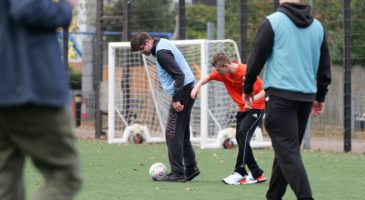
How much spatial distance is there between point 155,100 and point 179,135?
767 cm

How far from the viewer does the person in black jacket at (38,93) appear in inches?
192

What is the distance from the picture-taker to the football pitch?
31.9 ft

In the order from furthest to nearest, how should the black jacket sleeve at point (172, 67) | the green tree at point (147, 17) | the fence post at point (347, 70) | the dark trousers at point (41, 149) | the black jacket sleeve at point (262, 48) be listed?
the green tree at point (147, 17) < the fence post at point (347, 70) < the black jacket sleeve at point (172, 67) < the black jacket sleeve at point (262, 48) < the dark trousers at point (41, 149)

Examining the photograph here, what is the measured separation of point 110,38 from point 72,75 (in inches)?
131

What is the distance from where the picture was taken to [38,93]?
490 centimetres

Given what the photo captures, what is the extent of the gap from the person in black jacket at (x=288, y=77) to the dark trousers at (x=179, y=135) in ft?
12.0

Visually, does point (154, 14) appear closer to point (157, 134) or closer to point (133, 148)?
point (157, 134)

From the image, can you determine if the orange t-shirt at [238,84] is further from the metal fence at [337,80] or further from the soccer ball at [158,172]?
the metal fence at [337,80]

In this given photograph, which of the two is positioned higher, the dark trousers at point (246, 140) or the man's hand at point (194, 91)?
the man's hand at point (194, 91)

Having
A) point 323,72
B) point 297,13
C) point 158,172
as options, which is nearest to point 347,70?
point 158,172

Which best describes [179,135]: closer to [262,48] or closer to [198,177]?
[198,177]

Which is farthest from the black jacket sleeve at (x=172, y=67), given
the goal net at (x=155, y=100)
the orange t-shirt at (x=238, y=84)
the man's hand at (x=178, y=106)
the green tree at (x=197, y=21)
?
the green tree at (x=197, y=21)

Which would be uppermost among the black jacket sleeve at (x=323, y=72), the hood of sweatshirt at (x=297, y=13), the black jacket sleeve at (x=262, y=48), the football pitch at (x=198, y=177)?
the hood of sweatshirt at (x=297, y=13)

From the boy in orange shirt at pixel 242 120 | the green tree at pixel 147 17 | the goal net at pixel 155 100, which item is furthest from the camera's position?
the green tree at pixel 147 17
